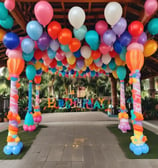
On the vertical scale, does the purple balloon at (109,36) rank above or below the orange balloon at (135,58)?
above

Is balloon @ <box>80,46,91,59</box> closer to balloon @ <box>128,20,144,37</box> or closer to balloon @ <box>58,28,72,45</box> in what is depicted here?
balloon @ <box>58,28,72,45</box>

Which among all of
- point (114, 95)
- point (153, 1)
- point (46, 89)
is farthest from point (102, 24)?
point (46, 89)

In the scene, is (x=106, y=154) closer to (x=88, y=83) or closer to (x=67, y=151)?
(x=67, y=151)

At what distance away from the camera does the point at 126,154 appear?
3.70m

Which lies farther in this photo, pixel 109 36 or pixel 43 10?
pixel 109 36

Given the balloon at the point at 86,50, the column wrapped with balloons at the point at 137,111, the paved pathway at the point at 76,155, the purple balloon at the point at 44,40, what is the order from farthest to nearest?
the balloon at the point at 86,50, the purple balloon at the point at 44,40, the column wrapped with balloons at the point at 137,111, the paved pathway at the point at 76,155

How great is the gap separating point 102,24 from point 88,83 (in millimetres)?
12285

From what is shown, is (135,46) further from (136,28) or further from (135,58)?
(136,28)

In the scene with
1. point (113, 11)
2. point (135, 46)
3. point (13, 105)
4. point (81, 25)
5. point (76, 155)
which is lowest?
point (76, 155)

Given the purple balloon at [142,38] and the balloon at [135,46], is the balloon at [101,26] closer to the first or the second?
the balloon at [135,46]

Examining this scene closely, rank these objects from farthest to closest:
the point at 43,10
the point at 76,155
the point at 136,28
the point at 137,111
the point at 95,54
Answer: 1. the point at 95,54
2. the point at 137,111
3. the point at 76,155
4. the point at 136,28
5. the point at 43,10

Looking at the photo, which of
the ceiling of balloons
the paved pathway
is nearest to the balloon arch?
the ceiling of balloons

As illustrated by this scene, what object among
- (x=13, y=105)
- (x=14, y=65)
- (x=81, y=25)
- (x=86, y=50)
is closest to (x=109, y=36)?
(x=81, y=25)

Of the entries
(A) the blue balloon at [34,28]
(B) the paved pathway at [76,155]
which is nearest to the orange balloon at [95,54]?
(A) the blue balloon at [34,28]
